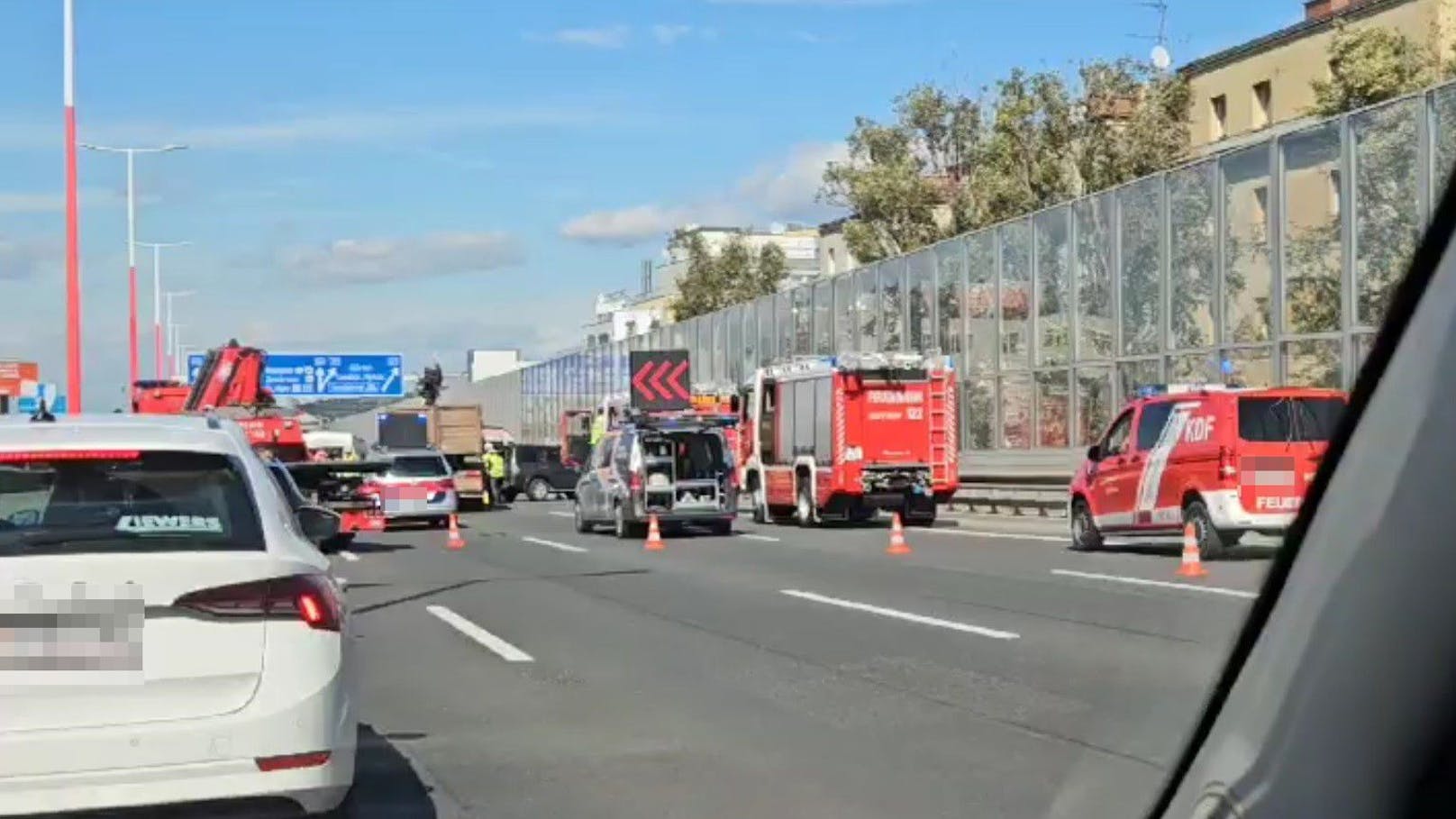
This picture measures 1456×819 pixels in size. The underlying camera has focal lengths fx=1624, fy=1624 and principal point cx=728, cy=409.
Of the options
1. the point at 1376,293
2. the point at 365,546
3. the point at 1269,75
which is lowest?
the point at 365,546

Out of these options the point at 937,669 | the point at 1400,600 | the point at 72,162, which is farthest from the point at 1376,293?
the point at 72,162

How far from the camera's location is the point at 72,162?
105 feet

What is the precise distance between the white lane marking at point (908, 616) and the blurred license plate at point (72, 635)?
7951mm

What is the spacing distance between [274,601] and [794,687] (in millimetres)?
5367

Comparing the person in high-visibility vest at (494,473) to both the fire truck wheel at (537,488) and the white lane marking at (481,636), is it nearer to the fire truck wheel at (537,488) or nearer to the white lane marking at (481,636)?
the fire truck wheel at (537,488)

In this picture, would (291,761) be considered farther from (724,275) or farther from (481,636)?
(724,275)

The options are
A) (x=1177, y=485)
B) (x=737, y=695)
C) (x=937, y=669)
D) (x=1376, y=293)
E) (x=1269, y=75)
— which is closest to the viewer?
(x=1376, y=293)

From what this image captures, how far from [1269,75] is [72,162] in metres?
22.4

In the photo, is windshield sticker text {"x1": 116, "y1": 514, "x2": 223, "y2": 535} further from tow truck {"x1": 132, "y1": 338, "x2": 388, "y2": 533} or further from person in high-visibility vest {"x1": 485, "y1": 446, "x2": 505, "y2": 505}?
person in high-visibility vest {"x1": 485, "y1": 446, "x2": 505, "y2": 505}

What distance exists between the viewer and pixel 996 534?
25766 mm

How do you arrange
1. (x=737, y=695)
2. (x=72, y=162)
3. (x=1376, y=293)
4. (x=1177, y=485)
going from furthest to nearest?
(x=72, y=162) → (x=1177, y=485) → (x=737, y=695) → (x=1376, y=293)

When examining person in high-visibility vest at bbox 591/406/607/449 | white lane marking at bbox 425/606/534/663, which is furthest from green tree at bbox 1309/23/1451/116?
person in high-visibility vest at bbox 591/406/607/449

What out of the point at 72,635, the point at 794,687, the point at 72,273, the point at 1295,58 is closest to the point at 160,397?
the point at 72,273

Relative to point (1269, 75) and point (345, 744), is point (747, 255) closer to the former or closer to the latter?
point (1269, 75)
